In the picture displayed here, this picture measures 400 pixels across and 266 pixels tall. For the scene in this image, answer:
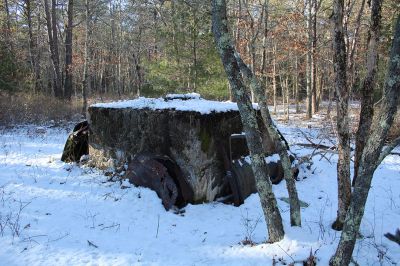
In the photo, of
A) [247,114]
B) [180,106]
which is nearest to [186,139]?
[180,106]

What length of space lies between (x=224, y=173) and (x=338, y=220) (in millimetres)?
2311

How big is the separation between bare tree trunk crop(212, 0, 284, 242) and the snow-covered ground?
0.29 meters

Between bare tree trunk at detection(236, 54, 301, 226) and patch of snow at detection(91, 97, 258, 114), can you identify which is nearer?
bare tree trunk at detection(236, 54, 301, 226)

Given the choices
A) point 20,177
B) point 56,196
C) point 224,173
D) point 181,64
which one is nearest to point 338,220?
point 224,173

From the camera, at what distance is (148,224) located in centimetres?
544

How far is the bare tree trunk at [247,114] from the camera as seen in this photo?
12.7ft

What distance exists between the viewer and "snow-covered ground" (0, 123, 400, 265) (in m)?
4.23

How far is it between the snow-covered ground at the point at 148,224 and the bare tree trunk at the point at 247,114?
0.29 meters

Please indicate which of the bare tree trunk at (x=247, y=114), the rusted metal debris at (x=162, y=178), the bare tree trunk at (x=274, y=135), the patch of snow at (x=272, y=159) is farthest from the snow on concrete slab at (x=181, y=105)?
the bare tree trunk at (x=247, y=114)

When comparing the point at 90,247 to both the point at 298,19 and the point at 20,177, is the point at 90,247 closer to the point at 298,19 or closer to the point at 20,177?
the point at 20,177

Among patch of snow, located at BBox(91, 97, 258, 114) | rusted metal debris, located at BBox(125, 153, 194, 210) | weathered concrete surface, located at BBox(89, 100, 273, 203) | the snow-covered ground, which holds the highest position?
patch of snow, located at BBox(91, 97, 258, 114)

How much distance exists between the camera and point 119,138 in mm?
7668

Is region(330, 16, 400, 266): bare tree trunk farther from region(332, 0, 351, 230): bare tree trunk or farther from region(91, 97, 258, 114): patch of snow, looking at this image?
region(91, 97, 258, 114): patch of snow

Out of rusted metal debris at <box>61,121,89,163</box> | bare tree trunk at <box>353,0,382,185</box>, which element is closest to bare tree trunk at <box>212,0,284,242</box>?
bare tree trunk at <box>353,0,382,185</box>
